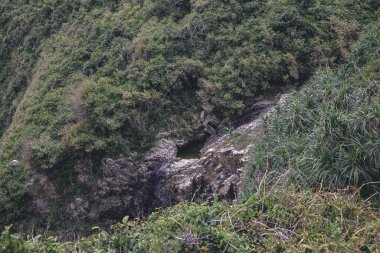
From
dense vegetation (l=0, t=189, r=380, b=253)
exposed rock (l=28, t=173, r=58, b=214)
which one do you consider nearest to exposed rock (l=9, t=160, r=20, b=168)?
exposed rock (l=28, t=173, r=58, b=214)

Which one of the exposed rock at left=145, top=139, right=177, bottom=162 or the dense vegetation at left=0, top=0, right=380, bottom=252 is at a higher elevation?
the dense vegetation at left=0, top=0, right=380, bottom=252

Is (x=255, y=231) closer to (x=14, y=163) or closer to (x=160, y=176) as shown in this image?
(x=160, y=176)

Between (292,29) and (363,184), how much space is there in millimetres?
8687

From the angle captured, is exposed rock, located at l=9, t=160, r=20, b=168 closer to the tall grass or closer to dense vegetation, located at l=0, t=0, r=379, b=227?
dense vegetation, located at l=0, t=0, r=379, b=227

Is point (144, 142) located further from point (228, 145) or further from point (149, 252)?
point (149, 252)

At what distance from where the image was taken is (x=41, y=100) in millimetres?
16578

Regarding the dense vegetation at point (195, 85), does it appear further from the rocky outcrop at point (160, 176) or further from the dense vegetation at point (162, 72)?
the rocky outcrop at point (160, 176)

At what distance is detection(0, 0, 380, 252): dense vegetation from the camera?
825 cm

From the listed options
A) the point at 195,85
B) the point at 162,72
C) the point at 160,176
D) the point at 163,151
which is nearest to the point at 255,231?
the point at 160,176

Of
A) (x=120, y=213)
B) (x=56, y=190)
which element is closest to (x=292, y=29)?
(x=120, y=213)

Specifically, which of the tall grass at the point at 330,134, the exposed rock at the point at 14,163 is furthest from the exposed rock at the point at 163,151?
the exposed rock at the point at 14,163

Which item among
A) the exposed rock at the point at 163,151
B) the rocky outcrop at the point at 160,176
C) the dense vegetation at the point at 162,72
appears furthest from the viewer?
the dense vegetation at the point at 162,72

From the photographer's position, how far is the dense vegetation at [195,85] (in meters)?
8.25

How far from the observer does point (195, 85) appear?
14883mm
